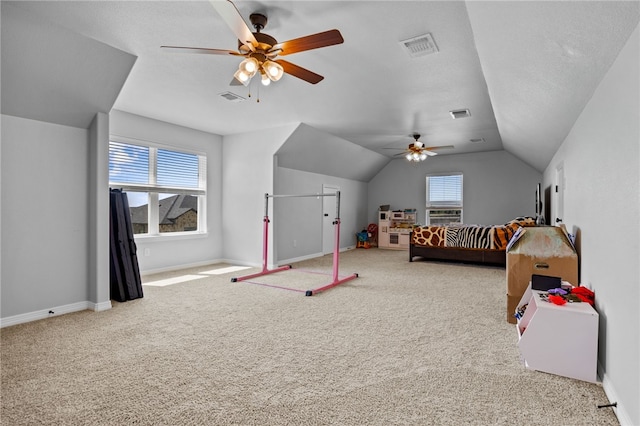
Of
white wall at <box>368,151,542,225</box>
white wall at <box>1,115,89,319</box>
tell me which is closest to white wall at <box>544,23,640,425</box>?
white wall at <box>1,115,89,319</box>

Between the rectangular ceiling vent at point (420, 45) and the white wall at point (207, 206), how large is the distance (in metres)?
4.29

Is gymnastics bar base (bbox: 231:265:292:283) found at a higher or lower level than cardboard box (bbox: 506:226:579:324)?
lower

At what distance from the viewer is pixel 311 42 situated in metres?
2.44

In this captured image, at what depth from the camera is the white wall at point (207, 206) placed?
5309mm

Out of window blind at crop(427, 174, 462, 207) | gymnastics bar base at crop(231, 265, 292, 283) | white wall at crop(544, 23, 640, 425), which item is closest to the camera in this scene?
white wall at crop(544, 23, 640, 425)

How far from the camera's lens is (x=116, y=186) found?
5117 mm

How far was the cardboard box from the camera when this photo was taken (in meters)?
3.04

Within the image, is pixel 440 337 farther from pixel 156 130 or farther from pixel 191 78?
pixel 156 130

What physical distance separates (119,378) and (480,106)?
207 inches

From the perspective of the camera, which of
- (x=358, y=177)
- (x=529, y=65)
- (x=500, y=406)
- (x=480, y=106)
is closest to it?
(x=500, y=406)

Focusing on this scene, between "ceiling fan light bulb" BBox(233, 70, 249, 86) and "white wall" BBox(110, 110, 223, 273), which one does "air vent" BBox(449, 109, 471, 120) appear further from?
"white wall" BBox(110, 110, 223, 273)

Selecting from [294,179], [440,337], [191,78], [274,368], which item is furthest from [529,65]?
[294,179]

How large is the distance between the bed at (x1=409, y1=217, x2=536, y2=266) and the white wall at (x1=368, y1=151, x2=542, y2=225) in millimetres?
1865

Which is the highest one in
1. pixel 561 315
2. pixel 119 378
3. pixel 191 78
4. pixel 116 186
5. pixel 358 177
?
pixel 191 78
